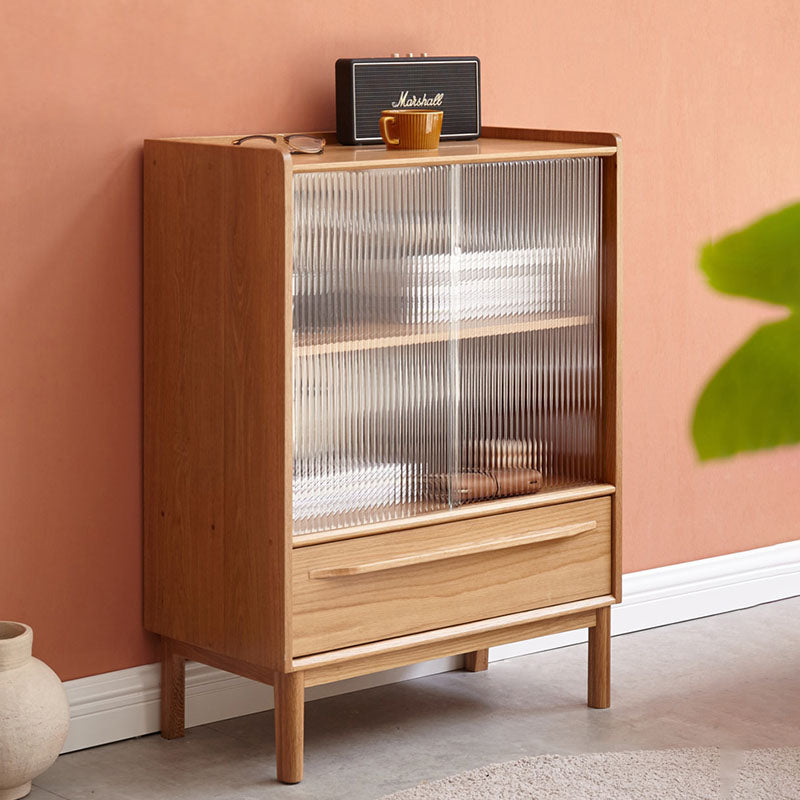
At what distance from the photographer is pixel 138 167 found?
2785 millimetres

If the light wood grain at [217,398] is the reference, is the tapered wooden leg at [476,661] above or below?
below

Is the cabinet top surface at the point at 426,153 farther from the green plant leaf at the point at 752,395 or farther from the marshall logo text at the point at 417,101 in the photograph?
the green plant leaf at the point at 752,395

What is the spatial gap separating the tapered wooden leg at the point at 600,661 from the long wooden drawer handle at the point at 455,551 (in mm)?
212

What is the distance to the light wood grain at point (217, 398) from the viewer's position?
8.33ft

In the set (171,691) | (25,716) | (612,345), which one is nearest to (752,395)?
(612,345)

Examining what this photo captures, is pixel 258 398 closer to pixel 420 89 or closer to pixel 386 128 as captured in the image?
pixel 386 128

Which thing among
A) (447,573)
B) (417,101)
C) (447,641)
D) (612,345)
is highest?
(417,101)

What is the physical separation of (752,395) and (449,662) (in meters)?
1.07

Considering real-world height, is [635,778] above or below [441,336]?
below

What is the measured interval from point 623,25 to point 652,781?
1.72 m

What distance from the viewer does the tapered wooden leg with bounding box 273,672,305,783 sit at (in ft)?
8.66

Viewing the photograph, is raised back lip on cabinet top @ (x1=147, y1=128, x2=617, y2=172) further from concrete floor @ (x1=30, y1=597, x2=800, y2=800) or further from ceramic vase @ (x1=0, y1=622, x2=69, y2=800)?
concrete floor @ (x1=30, y1=597, x2=800, y2=800)

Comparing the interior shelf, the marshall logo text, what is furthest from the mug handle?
the interior shelf

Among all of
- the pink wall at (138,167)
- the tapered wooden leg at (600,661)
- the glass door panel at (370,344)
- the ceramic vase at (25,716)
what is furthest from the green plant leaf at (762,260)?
the ceramic vase at (25,716)
